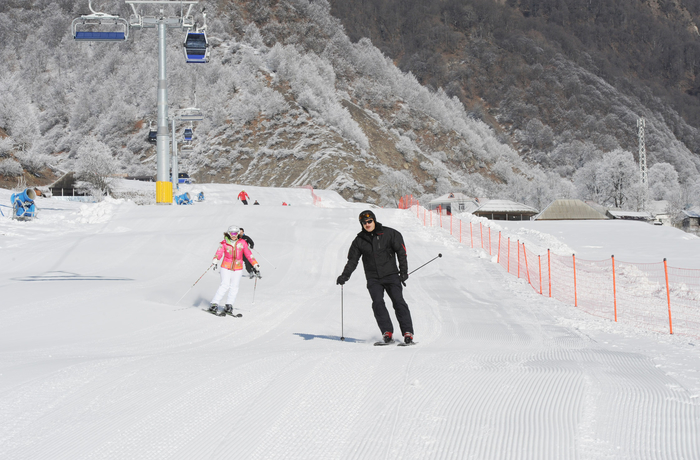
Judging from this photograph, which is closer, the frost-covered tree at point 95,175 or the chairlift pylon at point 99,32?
the chairlift pylon at point 99,32

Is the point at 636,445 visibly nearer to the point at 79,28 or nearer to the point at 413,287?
the point at 413,287

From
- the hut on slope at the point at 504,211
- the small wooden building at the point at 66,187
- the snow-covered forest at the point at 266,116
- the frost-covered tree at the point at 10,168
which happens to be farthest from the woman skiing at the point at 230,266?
the frost-covered tree at the point at 10,168

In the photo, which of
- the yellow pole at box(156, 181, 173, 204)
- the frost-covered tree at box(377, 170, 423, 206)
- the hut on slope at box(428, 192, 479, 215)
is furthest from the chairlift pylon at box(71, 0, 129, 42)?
the hut on slope at box(428, 192, 479, 215)

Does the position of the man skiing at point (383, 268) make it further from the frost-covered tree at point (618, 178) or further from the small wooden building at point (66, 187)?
the frost-covered tree at point (618, 178)

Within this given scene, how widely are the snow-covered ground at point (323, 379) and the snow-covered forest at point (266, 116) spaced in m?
57.0

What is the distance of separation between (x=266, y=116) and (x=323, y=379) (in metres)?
91.9

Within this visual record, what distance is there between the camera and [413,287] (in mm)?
14922

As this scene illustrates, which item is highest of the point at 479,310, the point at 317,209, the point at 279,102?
the point at 279,102

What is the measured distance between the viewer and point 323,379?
189 inches

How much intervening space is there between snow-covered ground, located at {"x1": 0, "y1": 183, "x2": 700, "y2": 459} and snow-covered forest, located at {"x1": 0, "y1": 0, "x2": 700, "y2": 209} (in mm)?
56958

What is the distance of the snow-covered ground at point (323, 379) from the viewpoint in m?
3.40

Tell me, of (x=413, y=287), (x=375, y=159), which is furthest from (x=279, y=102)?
(x=413, y=287)

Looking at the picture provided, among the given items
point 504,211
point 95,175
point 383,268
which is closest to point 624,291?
point 383,268

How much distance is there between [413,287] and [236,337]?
7604 millimetres
